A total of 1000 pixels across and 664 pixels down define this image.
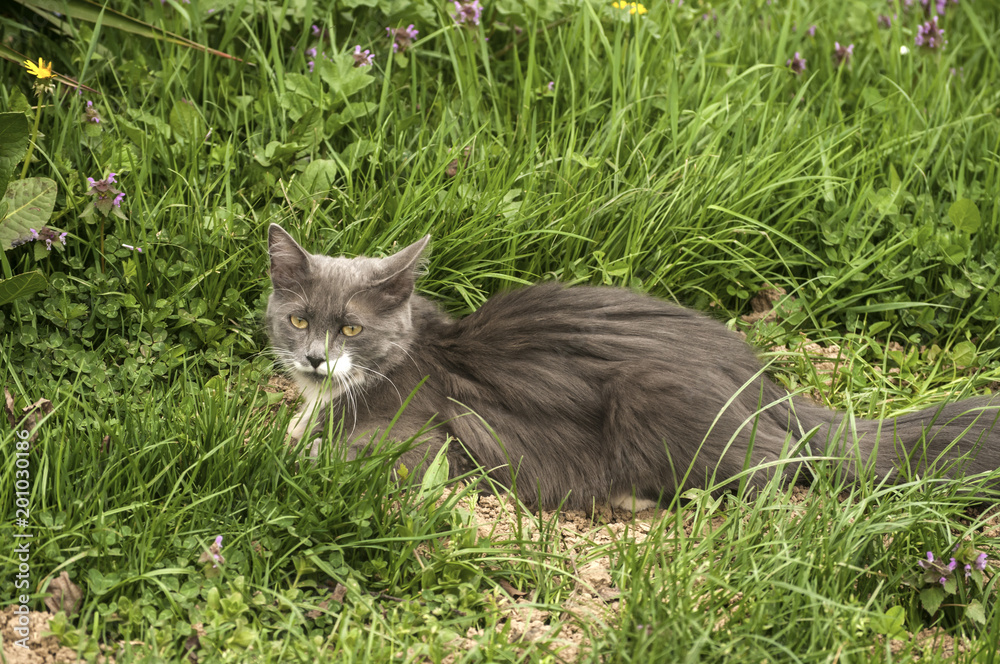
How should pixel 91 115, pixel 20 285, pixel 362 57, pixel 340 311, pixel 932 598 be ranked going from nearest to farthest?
1. pixel 932 598
2. pixel 20 285
3. pixel 340 311
4. pixel 91 115
5. pixel 362 57

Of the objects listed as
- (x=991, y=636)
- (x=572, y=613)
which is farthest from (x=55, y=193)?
(x=991, y=636)

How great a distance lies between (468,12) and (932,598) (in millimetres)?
3228

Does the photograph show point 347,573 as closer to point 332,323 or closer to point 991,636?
point 332,323

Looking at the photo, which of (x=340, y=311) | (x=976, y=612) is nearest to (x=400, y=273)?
(x=340, y=311)

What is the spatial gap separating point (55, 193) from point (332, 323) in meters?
1.11

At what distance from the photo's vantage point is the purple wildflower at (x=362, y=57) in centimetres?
411

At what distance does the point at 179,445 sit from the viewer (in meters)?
2.74

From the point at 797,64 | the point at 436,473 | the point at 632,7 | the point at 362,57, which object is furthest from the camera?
the point at 797,64

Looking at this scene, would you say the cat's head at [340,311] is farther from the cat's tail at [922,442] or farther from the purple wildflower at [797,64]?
the purple wildflower at [797,64]

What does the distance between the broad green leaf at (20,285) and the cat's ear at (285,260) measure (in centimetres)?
77

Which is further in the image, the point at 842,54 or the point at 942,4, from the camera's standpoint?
the point at 942,4

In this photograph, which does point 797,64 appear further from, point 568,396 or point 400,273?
point 400,273

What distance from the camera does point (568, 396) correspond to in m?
3.15

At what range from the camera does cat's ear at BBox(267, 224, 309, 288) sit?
127 inches
